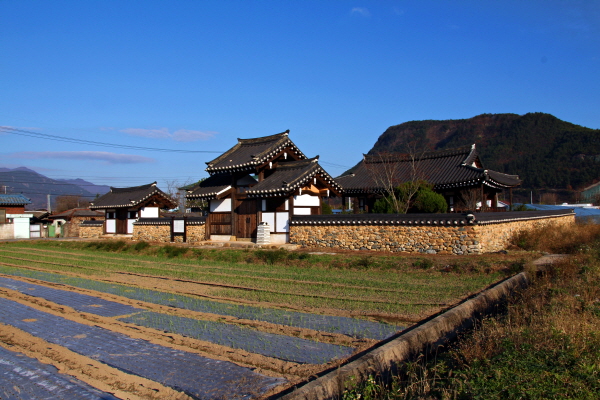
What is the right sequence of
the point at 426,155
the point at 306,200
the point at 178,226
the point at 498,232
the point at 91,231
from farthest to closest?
the point at 91,231, the point at 426,155, the point at 178,226, the point at 306,200, the point at 498,232

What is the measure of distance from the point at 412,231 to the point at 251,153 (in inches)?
497

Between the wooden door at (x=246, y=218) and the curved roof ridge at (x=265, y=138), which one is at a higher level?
the curved roof ridge at (x=265, y=138)

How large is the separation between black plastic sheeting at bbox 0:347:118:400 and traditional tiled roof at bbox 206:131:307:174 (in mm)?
18684

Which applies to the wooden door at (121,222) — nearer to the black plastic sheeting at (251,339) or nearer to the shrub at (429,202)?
the shrub at (429,202)

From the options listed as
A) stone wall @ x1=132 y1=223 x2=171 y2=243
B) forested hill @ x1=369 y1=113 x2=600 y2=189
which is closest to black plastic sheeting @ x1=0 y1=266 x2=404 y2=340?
stone wall @ x1=132 y1=223 x2=171 y2=243

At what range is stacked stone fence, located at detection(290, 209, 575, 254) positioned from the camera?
655 inches

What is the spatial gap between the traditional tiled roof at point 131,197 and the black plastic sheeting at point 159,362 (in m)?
27.9

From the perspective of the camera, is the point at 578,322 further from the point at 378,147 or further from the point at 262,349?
the point at 378,147

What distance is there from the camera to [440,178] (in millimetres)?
29375

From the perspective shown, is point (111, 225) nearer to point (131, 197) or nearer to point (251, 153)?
point (131, 197)

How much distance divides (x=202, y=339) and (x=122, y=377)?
5.44ft

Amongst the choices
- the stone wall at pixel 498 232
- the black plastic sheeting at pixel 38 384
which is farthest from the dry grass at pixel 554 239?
the black plastic sheeting at pixel 38 384

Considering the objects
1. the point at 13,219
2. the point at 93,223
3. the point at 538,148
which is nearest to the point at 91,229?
the point at 93,223

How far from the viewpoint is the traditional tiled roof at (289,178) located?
22.0 m
